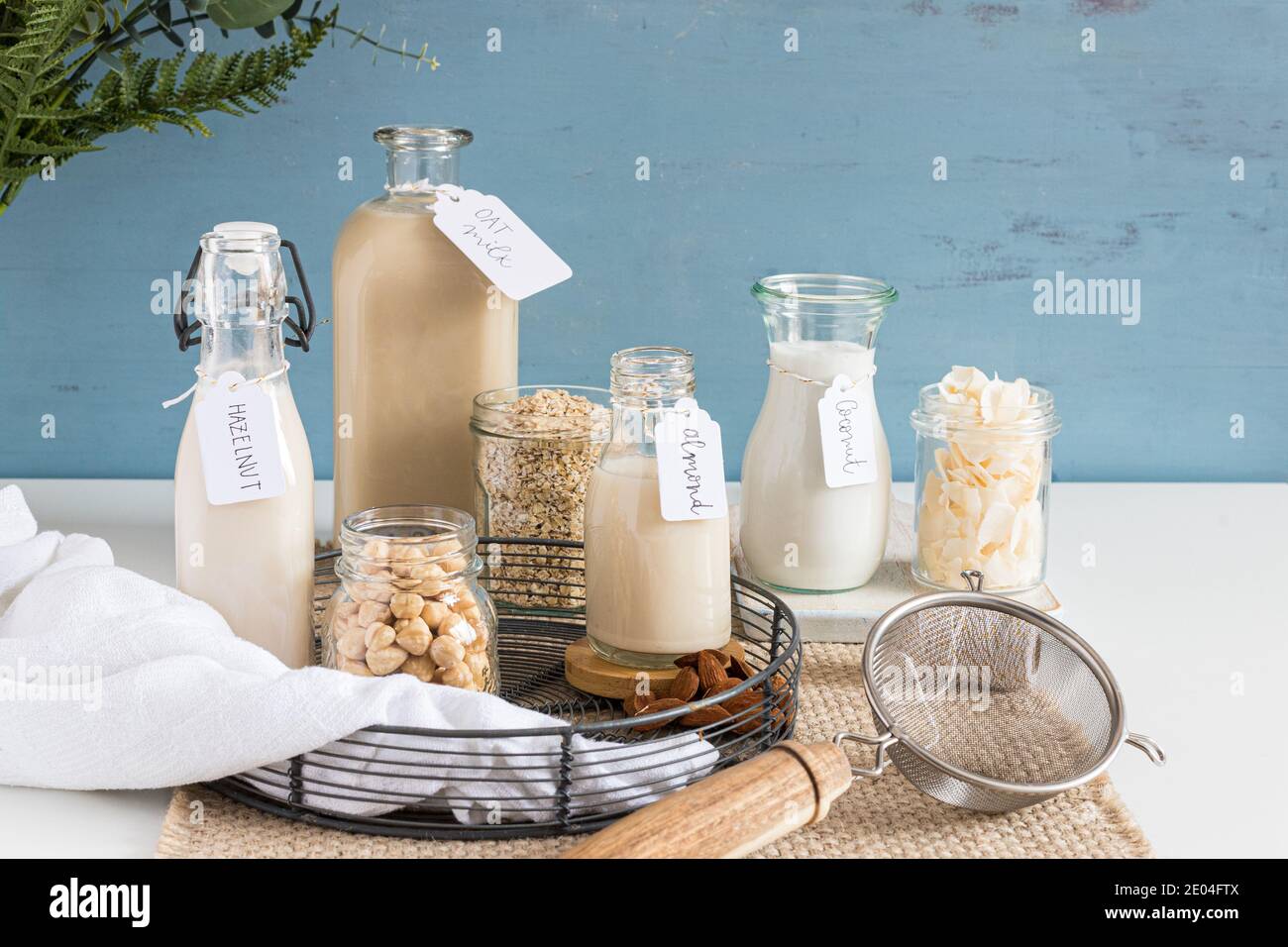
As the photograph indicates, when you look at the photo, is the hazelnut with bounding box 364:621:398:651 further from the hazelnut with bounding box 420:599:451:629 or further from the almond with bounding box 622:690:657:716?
the almond with bounding box 622:690:657:716

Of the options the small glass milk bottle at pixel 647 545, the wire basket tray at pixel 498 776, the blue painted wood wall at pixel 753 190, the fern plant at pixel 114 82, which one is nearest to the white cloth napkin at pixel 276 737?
the wire basket tray at pixel 498 776

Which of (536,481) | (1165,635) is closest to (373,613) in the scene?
(536,481)

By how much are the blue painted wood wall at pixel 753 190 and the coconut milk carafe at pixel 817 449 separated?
38cm

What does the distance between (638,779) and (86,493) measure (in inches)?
34.4

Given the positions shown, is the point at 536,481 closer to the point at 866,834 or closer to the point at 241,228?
Result: the point at 241,228

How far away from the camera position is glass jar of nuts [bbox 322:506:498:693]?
782mm

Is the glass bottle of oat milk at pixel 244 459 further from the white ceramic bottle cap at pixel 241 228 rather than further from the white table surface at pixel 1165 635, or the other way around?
the white table surface at pixel 1165 635

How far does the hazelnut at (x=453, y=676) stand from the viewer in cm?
79

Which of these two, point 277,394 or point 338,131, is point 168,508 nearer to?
point 338,131

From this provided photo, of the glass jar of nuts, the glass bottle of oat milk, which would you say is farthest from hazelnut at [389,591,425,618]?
the glass bottle of oat milk

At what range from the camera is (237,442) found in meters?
0.82

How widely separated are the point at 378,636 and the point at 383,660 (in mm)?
14

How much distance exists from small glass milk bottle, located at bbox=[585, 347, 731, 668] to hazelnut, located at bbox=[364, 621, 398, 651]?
0.48 ft
